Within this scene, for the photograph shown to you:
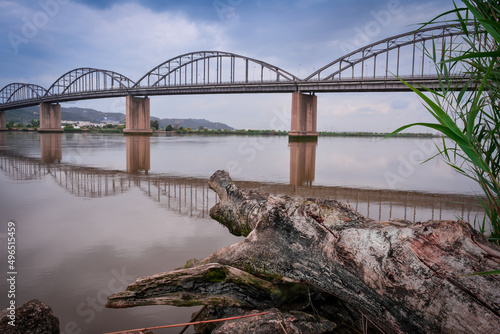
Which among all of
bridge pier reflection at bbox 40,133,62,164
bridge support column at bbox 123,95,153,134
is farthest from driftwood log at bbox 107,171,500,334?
bridge support column at bbox 123,95,153,134

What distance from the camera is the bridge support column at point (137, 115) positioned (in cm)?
8406

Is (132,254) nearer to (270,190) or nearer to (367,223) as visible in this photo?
(367,223)

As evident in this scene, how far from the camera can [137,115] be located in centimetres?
8694

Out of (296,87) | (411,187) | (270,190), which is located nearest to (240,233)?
(270,190)

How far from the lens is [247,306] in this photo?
2820 millimetres

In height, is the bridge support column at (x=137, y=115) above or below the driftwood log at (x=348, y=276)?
above

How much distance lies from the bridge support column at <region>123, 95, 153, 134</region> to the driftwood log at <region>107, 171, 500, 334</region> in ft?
284

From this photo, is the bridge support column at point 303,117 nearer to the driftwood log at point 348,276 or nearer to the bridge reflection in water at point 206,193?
the bridge reflection in water at point 206,193

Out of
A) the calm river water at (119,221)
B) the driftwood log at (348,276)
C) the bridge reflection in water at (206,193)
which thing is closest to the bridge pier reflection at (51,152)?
the bridge reflection in water at (206,193)

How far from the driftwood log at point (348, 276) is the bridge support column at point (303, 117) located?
58558mm

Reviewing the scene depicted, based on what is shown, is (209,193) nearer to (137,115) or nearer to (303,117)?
(303,117)

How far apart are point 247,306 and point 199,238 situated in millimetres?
2227

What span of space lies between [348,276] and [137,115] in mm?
91314

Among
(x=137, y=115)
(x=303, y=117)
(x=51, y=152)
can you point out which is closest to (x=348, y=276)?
(x=51, y=152)
